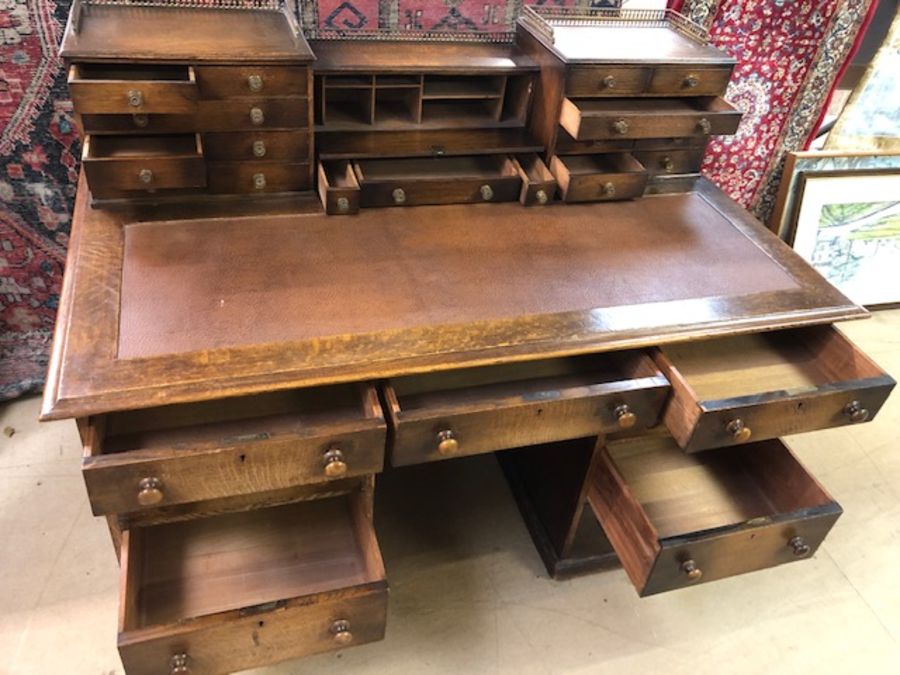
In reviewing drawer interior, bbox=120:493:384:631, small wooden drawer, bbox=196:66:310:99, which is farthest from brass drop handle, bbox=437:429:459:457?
small wooden drawer, bbox=196:66:310:99

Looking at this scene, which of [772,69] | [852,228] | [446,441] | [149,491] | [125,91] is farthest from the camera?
[852,228]

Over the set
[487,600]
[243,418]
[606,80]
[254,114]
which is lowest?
[487,600]

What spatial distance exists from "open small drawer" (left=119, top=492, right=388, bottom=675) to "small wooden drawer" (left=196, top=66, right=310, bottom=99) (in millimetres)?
889

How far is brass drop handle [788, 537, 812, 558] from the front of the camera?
1.57 m

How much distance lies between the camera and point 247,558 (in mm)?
1519

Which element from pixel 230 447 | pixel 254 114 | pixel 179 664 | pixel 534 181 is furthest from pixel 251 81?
pixel 179 664

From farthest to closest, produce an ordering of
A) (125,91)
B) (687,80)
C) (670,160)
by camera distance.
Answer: (670,160) < (687,80) < (125,91)

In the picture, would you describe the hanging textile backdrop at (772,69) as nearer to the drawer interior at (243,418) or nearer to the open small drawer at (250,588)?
the drawer interior at (243,418)

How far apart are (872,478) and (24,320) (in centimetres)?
269

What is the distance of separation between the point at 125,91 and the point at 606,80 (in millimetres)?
1066

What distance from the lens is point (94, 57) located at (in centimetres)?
144

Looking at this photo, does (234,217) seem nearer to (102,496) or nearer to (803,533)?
(102,496)

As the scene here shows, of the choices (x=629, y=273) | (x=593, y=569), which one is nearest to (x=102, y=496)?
(x=629, y=273)

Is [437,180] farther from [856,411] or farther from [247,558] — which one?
[856,411]
